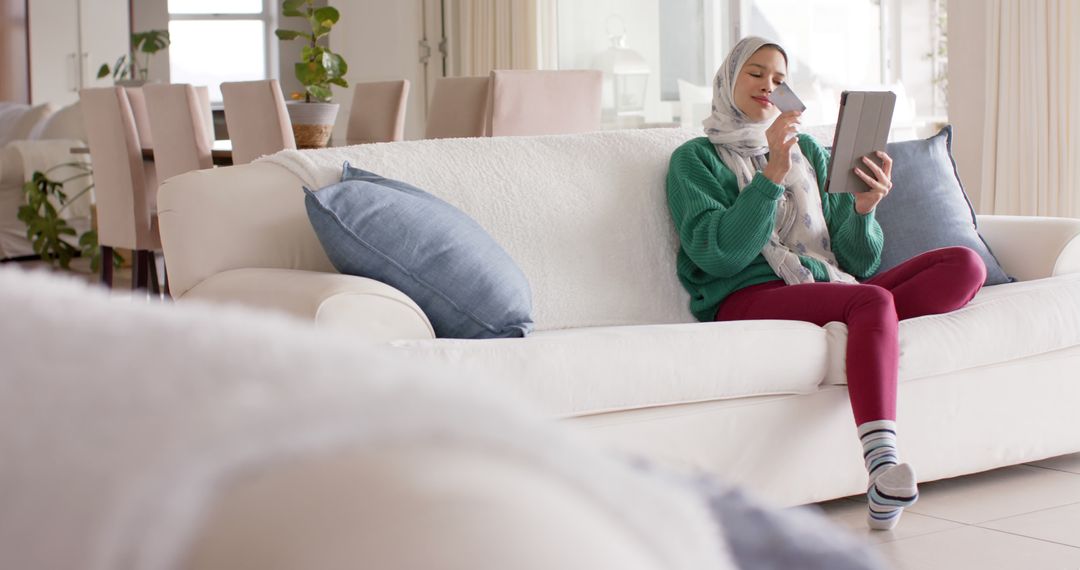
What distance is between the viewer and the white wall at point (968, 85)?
5141mm

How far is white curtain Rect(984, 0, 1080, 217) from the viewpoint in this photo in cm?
472

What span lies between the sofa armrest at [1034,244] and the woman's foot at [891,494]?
1.04m

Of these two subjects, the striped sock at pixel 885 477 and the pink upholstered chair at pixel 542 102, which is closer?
the striped sock at pixel 885 477

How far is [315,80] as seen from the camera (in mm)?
5043

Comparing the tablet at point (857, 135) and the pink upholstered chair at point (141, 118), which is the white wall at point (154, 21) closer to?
the pink upholstered chair at point (141, 118)

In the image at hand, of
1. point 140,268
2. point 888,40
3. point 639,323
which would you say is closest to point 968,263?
point 639,323

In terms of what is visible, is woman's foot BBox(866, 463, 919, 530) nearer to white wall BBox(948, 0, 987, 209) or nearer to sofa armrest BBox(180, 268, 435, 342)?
sofa armrest BBox(180, 268, 435, 342)

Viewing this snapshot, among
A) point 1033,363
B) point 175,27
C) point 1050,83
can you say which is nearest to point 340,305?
point 1033,363

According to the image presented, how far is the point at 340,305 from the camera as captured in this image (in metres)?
2.02

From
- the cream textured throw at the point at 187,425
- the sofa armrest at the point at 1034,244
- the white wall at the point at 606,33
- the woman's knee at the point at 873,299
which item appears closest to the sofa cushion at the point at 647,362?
the woman's knee at the point at 873,299

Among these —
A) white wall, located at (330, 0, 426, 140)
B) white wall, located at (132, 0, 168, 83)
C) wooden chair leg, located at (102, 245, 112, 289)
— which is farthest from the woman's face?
white wall, located at (132, 0, 168, 83)

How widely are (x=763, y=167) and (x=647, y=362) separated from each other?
0.77 meters

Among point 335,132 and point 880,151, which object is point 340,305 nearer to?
point 880,151

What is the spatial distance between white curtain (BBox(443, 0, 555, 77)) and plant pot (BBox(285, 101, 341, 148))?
320 centimetres
